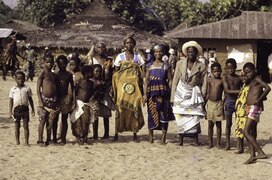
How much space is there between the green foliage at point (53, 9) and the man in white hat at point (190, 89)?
30170mm

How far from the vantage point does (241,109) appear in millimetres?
7793

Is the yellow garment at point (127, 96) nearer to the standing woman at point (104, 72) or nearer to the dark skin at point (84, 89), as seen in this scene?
the standing woman at point (104, 72)

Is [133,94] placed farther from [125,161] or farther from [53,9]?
[53,9]

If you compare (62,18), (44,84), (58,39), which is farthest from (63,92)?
(62,18)

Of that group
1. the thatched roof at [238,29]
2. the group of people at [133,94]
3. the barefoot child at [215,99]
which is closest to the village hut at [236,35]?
the thatched roof at [238,29]

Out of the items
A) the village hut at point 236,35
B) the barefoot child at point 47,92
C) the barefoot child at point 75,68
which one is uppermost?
the village hut at point 236,35

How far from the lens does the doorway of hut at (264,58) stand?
78.4 ft

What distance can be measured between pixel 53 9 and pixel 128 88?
31.2m

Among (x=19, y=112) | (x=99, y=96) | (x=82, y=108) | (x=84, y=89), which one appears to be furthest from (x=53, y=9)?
(x=19, y=112)

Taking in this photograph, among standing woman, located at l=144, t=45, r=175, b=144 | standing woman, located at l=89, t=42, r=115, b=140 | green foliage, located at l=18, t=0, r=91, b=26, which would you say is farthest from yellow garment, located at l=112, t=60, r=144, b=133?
green foliage, located at l=18, t=0, r=91, b=26

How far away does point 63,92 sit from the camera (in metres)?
8.30

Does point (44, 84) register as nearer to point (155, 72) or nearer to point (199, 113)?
point (155, 72)

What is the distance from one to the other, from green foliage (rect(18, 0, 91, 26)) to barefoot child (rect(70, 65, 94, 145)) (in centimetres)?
2988

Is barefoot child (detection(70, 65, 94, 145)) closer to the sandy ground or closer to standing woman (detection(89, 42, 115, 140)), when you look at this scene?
the sandy ground
